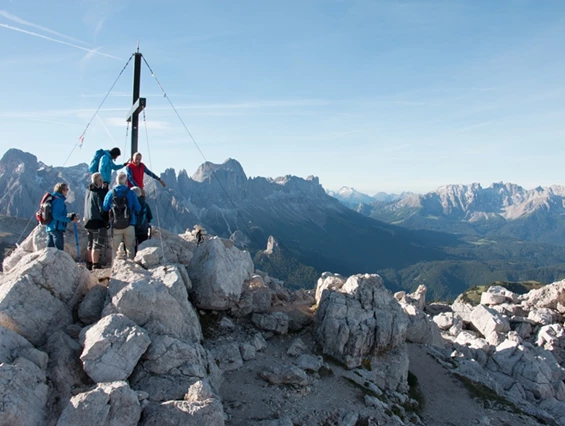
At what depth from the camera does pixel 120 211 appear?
16.8 m

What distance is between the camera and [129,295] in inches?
541

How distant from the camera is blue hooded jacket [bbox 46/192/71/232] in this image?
53.9 feet

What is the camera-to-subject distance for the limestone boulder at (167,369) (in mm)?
11695

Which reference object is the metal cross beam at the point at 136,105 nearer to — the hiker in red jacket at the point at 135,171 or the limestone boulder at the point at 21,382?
the hiker in red jacket at the point at 135,171

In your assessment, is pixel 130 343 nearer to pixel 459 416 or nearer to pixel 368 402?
pixel 368 402

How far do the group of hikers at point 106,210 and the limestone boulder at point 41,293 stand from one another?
7.45 ft

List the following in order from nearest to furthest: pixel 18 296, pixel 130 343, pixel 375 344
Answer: pixel 130 343, pixel 18 296, pixel 375 344

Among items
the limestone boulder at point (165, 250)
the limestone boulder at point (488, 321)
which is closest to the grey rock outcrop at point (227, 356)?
the limestone boulder at point (165, 250)

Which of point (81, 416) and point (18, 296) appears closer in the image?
point (81, 416)

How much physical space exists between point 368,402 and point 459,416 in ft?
28.2

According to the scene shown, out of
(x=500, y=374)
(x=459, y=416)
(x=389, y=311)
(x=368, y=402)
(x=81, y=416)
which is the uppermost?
(x=81, y=416)

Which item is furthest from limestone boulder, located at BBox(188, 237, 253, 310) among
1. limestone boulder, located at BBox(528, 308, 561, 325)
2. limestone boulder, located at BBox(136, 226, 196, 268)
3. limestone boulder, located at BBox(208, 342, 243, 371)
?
limestone boulder, located at BBox(528, 308, 561, 325)

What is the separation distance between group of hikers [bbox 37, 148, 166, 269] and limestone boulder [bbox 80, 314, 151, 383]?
5578 millimetres

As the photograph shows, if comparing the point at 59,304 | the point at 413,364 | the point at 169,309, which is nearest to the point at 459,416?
the point at 413,364
